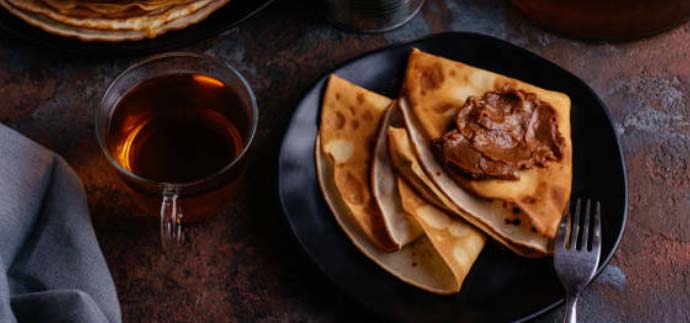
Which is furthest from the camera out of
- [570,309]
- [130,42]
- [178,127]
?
[130,42]

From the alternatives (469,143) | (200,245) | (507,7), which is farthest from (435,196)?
(507,7)

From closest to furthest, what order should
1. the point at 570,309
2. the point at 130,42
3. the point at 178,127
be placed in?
1. the point at 570,309
2. the point at 178,127
3. the point at 130,42

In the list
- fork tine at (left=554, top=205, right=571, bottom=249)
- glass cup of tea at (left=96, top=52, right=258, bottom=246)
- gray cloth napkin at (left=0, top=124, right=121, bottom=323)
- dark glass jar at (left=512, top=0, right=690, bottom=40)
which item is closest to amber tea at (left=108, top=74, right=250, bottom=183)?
glass cup of tea at (left=96, top=52, right=258, bottom=246)

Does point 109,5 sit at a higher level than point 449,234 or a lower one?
higher

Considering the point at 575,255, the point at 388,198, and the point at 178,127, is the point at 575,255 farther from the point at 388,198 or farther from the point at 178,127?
the point at 178,127

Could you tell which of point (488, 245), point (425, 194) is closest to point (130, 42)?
point (425, 194)

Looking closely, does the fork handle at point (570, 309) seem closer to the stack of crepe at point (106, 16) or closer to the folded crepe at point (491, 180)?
the folded crepe at point (491, 180)

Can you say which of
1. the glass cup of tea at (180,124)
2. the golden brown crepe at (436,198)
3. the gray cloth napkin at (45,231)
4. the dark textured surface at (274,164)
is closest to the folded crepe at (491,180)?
the golden brown crepe at (436,198)
